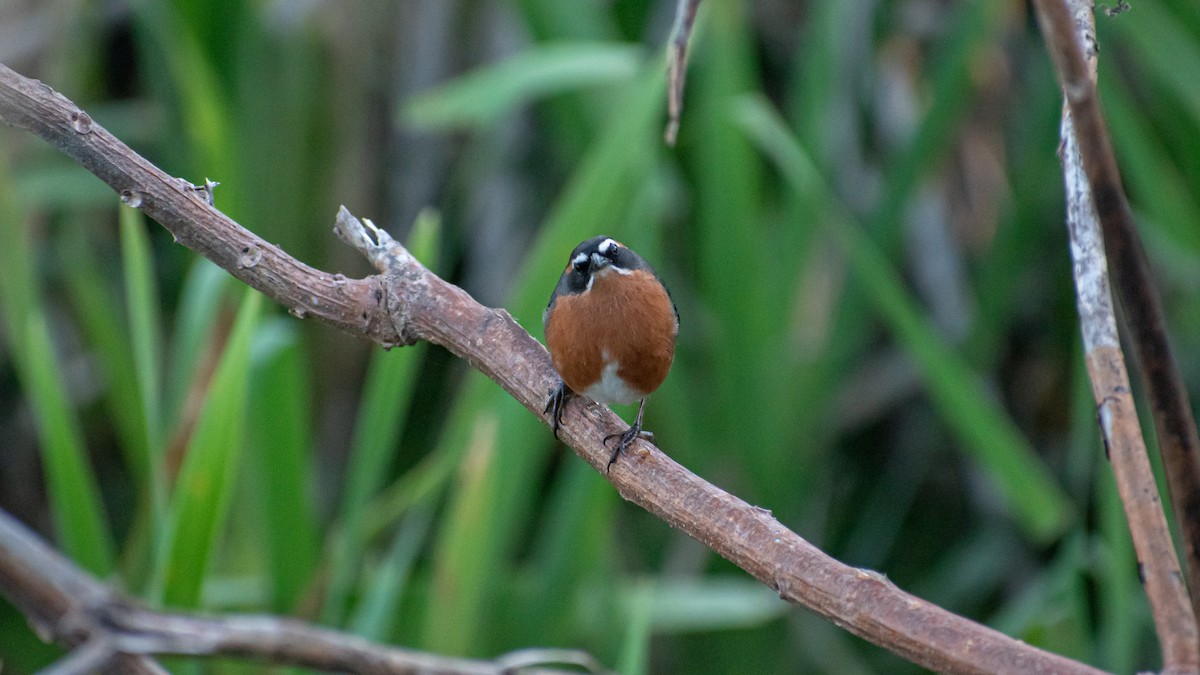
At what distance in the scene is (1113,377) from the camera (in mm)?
816

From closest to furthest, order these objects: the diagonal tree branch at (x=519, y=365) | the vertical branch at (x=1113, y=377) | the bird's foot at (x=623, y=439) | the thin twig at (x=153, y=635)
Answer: the vertical branch at (x=1113, y=377), the diagonal tree branch at (x=519, y=365), the bird's foot at (x=623, y=439), the thin twig at (x=153, y=635)

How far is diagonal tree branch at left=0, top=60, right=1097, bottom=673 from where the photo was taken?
88cm

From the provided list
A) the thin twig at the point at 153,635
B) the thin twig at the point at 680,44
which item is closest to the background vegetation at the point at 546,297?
the thin twig at the point at 153,635

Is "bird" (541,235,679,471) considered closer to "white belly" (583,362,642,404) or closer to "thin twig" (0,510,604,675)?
"white belly" (583,362,642,404)

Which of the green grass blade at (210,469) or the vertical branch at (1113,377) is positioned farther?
the green grass blade at (210,469)

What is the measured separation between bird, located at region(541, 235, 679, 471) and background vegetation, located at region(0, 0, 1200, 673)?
32 cm

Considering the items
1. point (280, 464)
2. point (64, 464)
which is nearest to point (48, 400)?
point (64, 464)

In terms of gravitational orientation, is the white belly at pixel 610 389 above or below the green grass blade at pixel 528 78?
below

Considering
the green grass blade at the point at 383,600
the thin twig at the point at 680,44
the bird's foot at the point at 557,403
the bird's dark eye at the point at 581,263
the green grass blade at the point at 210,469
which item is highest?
the green grass blade at the point at 210,469

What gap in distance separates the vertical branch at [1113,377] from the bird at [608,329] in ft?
1.84

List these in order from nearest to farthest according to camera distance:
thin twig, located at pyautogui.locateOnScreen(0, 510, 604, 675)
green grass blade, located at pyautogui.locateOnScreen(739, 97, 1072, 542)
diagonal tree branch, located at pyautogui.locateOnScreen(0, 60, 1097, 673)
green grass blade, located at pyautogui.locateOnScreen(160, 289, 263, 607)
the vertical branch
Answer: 1. the vertical branch
2. diagonal tree branch, located at pyautogui.locateOnScreen(0, 60, 1097, 673)
3. thin twig, located at pyautogui.locateOnScreen(0, 510, 604, 675)
4. green grass blade, located at pyautogui.locateOnScreen(160, 289, 263, 607)
5. green grass blade, located at pyautogui.locateOnScreen(739, 97, 1072, 542)

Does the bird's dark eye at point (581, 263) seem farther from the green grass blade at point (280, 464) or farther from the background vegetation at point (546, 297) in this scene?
the green grass blade at point (280, 464)

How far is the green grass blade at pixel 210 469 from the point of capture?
5.29 feet

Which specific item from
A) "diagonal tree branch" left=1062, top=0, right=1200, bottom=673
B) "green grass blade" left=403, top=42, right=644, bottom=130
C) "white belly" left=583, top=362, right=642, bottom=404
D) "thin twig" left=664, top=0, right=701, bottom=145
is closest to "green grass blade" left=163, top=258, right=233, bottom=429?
"green grass blade" left=403, top=42, right=644, bottom=130
